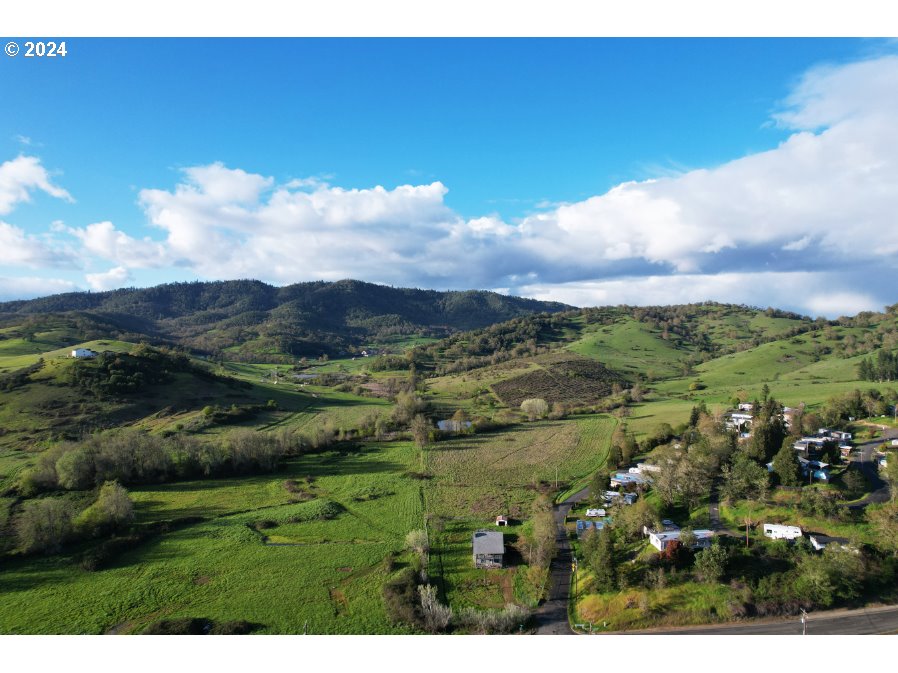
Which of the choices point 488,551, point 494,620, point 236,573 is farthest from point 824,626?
point 236,573

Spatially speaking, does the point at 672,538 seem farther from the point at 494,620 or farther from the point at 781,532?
the point at 494,620

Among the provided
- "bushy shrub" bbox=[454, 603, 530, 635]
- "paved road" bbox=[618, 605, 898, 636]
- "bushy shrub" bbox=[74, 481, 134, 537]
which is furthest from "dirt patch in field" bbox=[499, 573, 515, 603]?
"bushy shrub" bbox=[74, 481, 134, 537]

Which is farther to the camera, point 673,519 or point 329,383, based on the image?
point 329,383

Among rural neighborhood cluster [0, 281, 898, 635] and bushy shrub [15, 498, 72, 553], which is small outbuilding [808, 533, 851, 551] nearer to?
rural neighborhood cluster [0, 281, 898, 635]

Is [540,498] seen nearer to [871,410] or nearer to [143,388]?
[871,410]

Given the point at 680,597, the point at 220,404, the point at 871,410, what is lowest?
the point at 680,597

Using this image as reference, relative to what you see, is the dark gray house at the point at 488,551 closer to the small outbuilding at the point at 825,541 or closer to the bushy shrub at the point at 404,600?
the bushy shrub at the point at 404,600

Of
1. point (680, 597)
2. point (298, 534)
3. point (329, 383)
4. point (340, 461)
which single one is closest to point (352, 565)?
point (298, 534)
